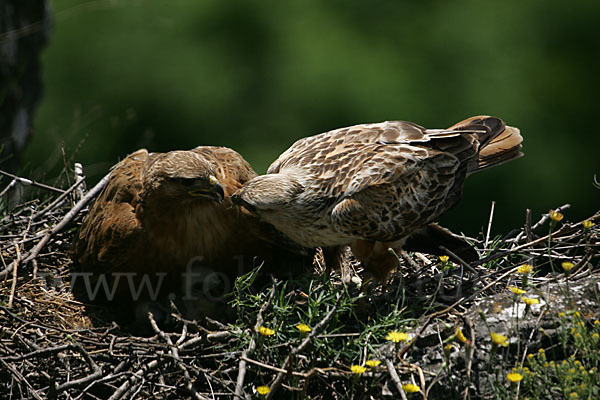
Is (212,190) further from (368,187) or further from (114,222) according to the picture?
(368,187)

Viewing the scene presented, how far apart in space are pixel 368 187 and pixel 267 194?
19.9 inches

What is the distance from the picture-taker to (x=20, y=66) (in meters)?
6.16

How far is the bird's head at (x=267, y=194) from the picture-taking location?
3.96 metres

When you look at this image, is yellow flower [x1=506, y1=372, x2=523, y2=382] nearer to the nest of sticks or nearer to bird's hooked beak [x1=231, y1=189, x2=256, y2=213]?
the nest of sticks

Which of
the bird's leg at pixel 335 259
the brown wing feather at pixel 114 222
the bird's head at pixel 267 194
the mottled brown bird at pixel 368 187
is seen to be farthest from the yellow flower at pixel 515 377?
the brown wing feather at pixel 114 222

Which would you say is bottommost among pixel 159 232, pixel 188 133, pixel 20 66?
pixel 188 133

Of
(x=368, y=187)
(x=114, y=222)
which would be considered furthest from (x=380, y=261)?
(x=114, y=222)

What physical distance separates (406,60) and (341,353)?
19.2ft

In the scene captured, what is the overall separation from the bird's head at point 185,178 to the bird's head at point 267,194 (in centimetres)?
13

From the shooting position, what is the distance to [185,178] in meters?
4.05

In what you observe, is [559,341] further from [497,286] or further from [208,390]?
[208,390]

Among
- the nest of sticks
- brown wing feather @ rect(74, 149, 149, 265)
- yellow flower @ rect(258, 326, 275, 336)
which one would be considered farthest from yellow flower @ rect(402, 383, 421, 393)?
brown wing feather @ rect(74, 149, 149, 265)

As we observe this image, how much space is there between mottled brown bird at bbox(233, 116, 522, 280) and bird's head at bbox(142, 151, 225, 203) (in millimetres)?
139

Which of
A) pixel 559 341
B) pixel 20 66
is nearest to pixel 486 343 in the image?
pixel 559 341
